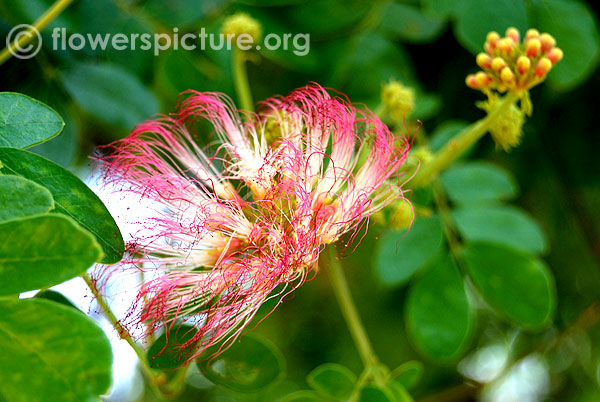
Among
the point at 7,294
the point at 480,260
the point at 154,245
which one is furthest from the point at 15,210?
the point at 480,260

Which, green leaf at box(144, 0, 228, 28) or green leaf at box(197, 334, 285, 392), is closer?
green leaf at box(197, 334, 285, 392)

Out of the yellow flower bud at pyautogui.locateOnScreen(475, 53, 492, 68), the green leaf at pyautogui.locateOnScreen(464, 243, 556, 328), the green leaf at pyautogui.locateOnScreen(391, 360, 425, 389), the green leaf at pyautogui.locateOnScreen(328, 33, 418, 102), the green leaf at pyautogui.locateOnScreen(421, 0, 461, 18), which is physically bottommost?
the green leaf at pyautogui.locateOnScreen(391, 360, 425, 389)

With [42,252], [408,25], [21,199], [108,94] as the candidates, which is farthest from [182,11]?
[42,252]

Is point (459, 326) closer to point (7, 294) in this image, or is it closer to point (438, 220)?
point (438, 220)

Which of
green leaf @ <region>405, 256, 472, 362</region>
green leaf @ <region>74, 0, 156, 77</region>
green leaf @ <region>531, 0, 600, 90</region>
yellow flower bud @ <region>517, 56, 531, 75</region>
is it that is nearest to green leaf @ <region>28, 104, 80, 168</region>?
green leaf @ <region>74, 0, 156, 77</region>

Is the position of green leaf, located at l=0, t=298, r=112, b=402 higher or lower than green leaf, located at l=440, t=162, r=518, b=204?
lower

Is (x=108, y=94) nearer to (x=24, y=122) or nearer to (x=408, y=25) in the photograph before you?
(x=24, y=122)

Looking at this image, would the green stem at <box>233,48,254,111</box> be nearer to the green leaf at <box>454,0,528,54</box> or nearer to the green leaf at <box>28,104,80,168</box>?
the green leaf at <box>28,104,80,168</box>
